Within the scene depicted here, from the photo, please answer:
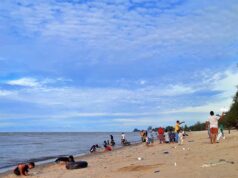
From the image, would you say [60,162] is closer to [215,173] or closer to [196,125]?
[215,173]

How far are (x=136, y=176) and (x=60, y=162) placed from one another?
464 inches

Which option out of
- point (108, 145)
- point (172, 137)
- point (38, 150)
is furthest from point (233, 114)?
point (38, 150)

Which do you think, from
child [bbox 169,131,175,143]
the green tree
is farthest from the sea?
the green tree

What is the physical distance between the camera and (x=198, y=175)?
9945 millimetres

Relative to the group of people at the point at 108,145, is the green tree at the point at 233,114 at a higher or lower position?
higher

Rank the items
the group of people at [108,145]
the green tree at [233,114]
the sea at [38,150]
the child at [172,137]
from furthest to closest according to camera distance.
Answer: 1. the green tree at [233,114]
2. the group of people at [108,145]
3. the child at [172,137]
4. the sea at [38,150]

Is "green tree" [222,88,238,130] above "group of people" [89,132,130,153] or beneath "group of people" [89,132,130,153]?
above

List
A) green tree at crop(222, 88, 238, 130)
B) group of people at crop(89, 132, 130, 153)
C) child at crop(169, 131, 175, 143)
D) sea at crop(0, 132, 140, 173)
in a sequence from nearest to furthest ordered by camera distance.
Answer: sea at crop(0, 132, 140, 173) < child at crop(169, 131, 175, 143) < group of people at crop(89, 132, 130, 153) < green tree at crop(222, 88, 238, 130)

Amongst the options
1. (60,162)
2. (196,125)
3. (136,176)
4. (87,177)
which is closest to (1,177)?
(60,162)

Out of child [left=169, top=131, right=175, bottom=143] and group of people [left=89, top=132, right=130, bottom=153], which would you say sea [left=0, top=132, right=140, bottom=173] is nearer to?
group of people [left=89, top=132, right=130, bottom=153]

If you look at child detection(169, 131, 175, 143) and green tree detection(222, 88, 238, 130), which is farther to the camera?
green tree detection(222, 88, 238, 130)

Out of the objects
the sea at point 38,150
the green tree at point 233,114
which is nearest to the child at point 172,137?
the sea at point 38,150

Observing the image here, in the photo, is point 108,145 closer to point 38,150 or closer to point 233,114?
point 38,150

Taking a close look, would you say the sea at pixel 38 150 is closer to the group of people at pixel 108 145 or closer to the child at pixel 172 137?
the group of people at pixel 108 145
